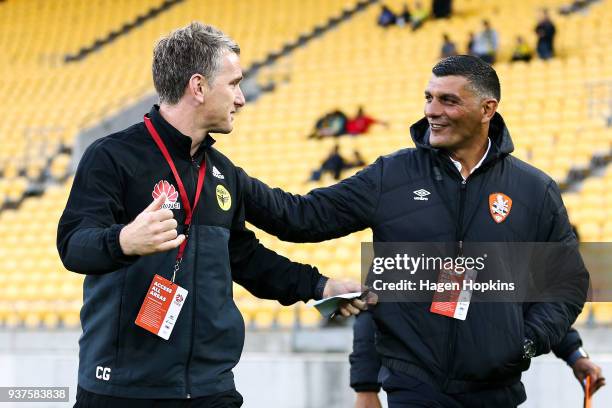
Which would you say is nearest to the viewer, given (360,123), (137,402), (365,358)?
(137,402)

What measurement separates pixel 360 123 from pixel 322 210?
34.5 ft

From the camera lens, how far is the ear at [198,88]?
3.58m

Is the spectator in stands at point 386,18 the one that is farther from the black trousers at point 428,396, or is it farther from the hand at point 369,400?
the black trousers at point 428,396

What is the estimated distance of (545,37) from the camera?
15.2m

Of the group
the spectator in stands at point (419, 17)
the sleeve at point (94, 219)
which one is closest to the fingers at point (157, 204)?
the sleeve at point (94, 219)

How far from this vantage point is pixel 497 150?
4.05 metres

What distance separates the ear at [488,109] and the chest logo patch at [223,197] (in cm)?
104

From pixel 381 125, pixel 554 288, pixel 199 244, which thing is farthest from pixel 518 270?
pixel 381 125

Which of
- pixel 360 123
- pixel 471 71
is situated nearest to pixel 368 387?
pixel 471 71

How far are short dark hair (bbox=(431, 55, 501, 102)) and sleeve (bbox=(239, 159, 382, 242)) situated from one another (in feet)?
1.43

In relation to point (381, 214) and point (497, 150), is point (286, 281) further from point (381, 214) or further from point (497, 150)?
point (497, 150)

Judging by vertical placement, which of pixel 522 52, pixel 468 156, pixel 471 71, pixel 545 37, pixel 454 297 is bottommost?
pixel 454 297

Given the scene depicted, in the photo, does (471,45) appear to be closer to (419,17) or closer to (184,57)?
(419,17)

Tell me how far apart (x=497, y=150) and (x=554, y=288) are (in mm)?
557
